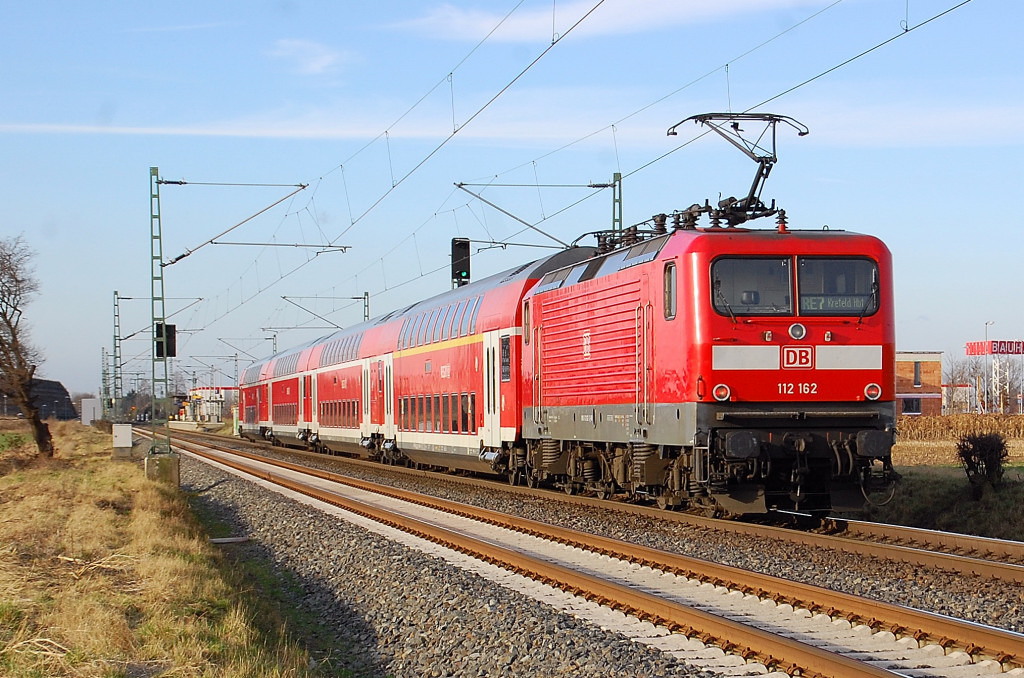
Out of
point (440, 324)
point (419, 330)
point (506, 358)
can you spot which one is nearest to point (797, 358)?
point (506, 358)

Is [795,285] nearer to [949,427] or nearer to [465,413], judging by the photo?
[465,413]

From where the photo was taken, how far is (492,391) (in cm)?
2295

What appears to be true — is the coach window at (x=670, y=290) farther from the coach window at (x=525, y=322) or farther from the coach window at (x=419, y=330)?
the coach window at (x=419, y=330)

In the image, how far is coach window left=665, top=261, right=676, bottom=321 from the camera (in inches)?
578

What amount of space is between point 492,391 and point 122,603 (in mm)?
12825

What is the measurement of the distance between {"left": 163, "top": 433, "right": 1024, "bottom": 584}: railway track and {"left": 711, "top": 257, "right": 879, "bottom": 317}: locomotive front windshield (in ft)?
8.98

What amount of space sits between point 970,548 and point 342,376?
2883cm

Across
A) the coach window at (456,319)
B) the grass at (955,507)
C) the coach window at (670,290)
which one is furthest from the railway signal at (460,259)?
the coach window at (670,290)

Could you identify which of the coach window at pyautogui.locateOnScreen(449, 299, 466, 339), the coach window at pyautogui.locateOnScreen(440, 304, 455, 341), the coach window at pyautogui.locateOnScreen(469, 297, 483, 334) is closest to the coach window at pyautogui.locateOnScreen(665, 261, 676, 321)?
the coach window at pyautogui.locateOnScreen(469, 297, 483, 334)

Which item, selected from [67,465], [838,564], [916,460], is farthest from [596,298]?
[67,465]

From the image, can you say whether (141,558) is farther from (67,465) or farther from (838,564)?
(67,465)

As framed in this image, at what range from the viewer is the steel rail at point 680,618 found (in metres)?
7.44

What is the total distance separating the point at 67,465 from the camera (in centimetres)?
3800

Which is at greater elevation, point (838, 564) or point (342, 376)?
point (342, 376)
